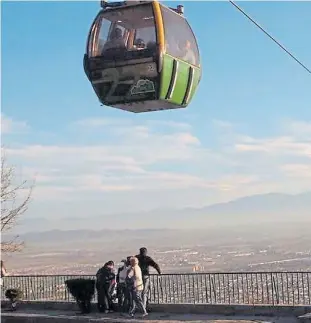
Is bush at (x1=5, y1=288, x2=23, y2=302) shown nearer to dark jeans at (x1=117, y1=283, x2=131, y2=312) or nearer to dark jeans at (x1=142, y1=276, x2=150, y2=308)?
dark jeans at (x1=117, y1=283, x2=131, y2=312)

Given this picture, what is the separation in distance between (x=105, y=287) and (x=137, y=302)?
1.36m

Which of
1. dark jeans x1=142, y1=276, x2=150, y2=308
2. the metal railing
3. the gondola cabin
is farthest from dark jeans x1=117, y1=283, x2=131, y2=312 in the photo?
the gondola cabin

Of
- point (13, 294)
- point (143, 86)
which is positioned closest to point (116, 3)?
point (143, 86)

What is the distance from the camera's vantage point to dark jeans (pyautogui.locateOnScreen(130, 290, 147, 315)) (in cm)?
2084

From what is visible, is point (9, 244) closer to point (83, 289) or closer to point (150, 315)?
point (83, 289)

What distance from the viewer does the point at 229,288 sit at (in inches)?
885

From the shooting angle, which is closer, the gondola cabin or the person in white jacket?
the gondola cabin

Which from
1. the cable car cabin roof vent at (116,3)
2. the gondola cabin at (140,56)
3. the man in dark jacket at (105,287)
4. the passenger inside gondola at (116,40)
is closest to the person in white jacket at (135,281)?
the man in dark jacket at (105,287)

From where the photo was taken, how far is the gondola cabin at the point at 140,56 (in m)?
12.5

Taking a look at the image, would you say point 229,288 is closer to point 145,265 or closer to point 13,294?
point 145,265

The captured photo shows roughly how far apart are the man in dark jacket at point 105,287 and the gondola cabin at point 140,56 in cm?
969

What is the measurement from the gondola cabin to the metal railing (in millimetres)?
9389

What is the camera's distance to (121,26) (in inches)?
509

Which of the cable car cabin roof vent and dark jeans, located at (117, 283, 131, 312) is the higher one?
the cable car cabin roof vent
